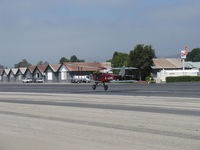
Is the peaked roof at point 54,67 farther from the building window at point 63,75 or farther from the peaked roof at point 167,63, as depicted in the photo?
the peaked roof at point 167,63

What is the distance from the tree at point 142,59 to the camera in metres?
82.7

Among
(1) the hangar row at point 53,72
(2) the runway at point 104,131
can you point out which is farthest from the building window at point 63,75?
(2) the runway at point 104,131

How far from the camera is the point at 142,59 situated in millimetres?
82812

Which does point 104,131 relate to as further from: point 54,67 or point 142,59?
point 54,67

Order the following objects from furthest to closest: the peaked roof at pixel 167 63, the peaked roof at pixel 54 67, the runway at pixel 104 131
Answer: the peaked roof at pixel 167 63
the peaked roof at pixel 54 67
the runway at pixel 104 131

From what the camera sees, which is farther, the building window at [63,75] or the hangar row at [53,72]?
the building window at [63,75]

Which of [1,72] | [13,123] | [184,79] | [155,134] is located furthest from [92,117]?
[1,72]

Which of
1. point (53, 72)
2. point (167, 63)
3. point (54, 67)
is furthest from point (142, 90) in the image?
point (167, 63)

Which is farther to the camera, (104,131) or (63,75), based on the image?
(63,75)

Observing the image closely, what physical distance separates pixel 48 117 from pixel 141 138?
666 centimetres

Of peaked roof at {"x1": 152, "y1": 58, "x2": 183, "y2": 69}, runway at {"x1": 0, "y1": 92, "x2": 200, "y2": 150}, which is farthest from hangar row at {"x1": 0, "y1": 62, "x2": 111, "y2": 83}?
runway at {"x1": 0, "y1": 92, "x2": 200, "y2": 150}

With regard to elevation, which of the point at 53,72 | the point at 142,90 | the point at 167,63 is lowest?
the point at 142,90

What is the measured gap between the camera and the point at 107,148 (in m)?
9.80

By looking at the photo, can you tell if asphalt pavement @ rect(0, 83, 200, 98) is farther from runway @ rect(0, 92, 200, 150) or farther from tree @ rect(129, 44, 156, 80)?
tree @ rect(129, 44, 156, 80)
